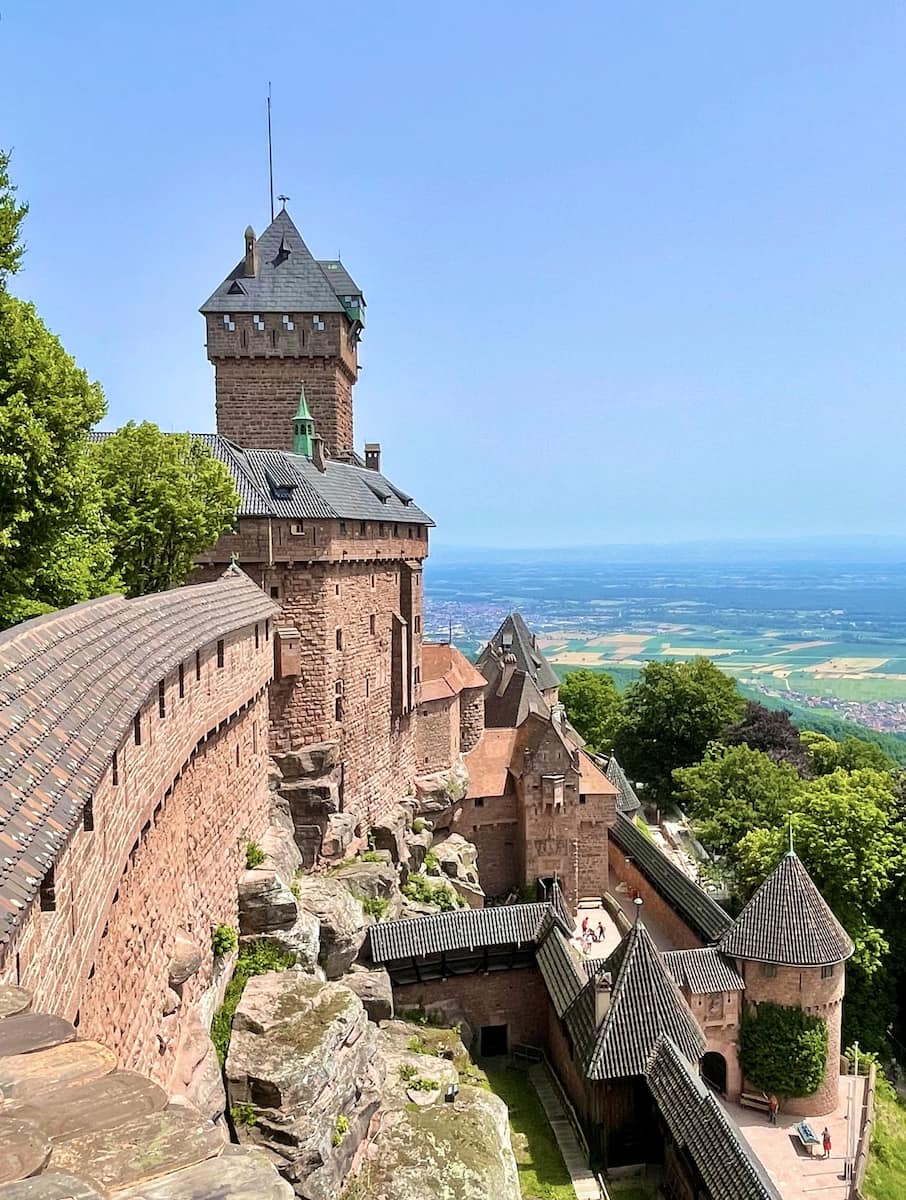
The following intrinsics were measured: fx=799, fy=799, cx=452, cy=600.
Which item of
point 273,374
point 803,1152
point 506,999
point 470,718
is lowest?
point 803,1152

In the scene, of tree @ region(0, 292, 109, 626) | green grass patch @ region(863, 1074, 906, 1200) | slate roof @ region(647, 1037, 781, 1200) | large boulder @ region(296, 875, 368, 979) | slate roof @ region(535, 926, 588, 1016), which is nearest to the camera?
tree @ region(0, 292, 109, 626)

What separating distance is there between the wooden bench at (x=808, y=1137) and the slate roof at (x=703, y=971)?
3315mm

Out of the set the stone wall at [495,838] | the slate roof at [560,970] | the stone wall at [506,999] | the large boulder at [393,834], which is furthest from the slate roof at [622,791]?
the stone wall at [506,999]

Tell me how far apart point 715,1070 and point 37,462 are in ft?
71.7

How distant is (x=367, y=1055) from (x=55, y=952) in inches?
362

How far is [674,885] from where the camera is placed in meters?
27.1

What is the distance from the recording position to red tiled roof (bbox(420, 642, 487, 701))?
1139 inches

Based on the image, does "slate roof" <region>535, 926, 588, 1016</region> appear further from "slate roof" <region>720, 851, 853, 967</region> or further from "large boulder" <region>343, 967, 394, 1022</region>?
"large boulder" <region>343, 967, 394, 1022</region>

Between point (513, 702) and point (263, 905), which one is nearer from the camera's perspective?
point (263, 905)

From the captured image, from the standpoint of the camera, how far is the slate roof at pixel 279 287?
25688 millimetres

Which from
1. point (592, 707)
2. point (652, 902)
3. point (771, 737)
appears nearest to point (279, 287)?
point (652, 902)

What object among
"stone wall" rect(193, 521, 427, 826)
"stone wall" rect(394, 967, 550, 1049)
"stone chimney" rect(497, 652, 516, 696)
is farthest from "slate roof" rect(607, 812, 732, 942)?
"stone wall" rect(193, 521, 427, 826)

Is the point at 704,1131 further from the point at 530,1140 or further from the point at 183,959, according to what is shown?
the point at 183,959

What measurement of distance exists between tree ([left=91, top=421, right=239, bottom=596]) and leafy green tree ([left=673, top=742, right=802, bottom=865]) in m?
23.7
